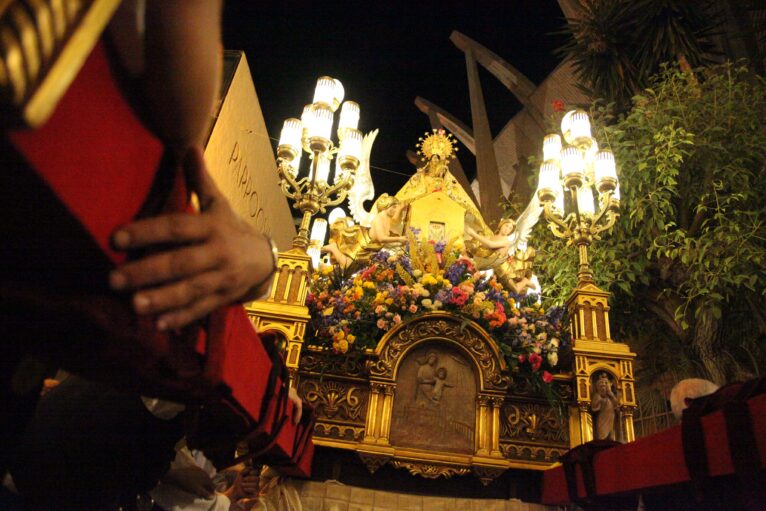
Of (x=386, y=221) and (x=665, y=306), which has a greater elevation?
(x=665, y=306)

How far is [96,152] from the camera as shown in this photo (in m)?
0.47

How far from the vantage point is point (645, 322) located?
8.27 metres

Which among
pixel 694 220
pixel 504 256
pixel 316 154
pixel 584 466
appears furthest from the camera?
pixel 694 220

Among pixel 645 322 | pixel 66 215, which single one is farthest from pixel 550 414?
pixel 645 322

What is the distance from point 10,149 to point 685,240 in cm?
762

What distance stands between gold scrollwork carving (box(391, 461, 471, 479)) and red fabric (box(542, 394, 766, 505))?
61 centimetres

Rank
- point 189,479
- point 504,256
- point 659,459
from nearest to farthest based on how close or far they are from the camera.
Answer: point 189,479 < point 659,459 < point 504,256

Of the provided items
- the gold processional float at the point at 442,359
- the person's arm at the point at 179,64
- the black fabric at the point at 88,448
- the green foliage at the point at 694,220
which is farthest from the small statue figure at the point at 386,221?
the person's arm at the point at 179,64

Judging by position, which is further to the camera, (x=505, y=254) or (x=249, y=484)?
(x=505, y=254)

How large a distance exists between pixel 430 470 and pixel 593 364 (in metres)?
1.39

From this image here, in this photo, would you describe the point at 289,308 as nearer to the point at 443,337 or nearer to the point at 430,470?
the point at 443,337

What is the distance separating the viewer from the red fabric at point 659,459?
4.65 feet

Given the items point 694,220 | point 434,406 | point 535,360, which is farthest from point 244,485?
point 694,220

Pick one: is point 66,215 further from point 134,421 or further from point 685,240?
point 685,240
